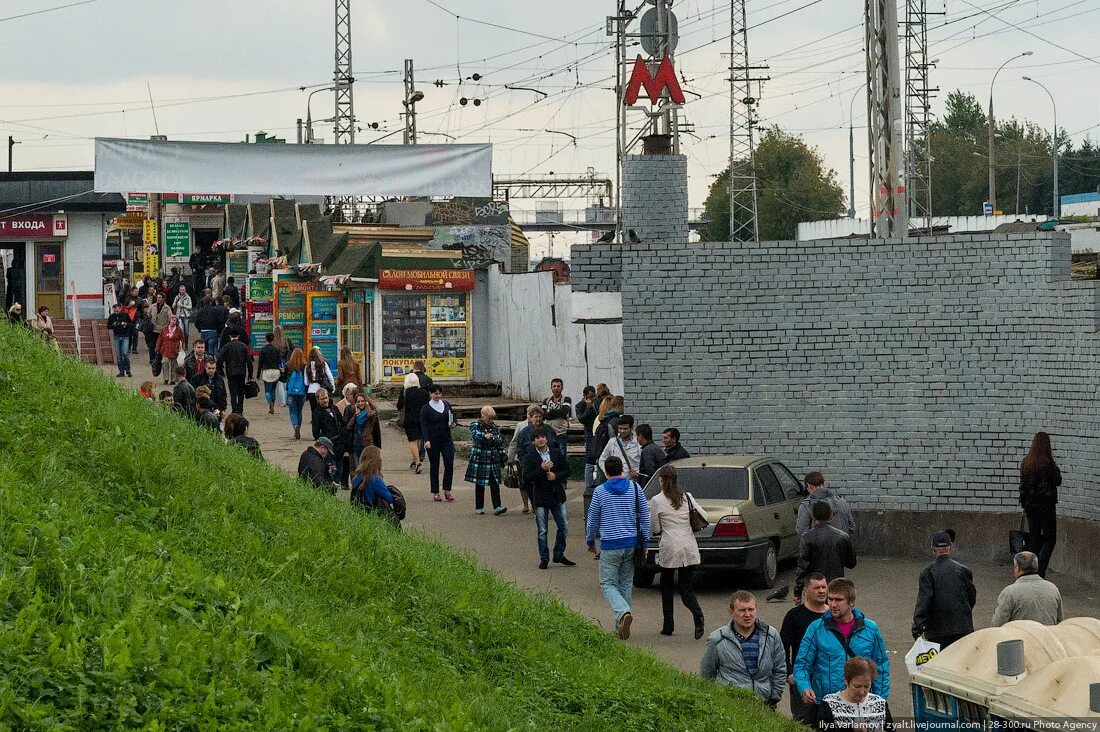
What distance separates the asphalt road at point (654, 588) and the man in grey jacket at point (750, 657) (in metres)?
1.93

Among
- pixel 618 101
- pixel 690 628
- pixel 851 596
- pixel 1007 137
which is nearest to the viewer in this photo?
pixel 851 596

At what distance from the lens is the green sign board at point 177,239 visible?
62.8m

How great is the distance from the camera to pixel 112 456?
31.2 ft

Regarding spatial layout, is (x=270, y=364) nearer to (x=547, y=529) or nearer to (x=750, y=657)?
(x=547, y=529)

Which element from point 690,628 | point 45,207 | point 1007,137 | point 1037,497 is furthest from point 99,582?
point 1007,137

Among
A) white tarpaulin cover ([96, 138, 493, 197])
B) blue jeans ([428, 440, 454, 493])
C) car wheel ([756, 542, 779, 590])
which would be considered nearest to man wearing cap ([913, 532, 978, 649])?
car wheel ([756, 542, 779, 590])

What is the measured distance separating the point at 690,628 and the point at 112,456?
6.18 meters

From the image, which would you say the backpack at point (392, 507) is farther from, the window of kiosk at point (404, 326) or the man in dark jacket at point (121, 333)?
the window of kiosk at point (404, 326)

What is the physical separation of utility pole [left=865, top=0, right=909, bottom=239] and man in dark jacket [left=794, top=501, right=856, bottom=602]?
713cm

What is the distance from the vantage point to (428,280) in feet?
106

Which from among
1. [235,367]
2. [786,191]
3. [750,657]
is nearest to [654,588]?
[750,657]

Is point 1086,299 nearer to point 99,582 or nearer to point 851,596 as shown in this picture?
point 851,596

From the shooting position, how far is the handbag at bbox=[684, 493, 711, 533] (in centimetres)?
1325

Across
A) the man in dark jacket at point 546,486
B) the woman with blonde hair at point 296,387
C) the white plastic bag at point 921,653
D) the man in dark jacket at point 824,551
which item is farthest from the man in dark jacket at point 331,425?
the white plastic bag at point 921,653
